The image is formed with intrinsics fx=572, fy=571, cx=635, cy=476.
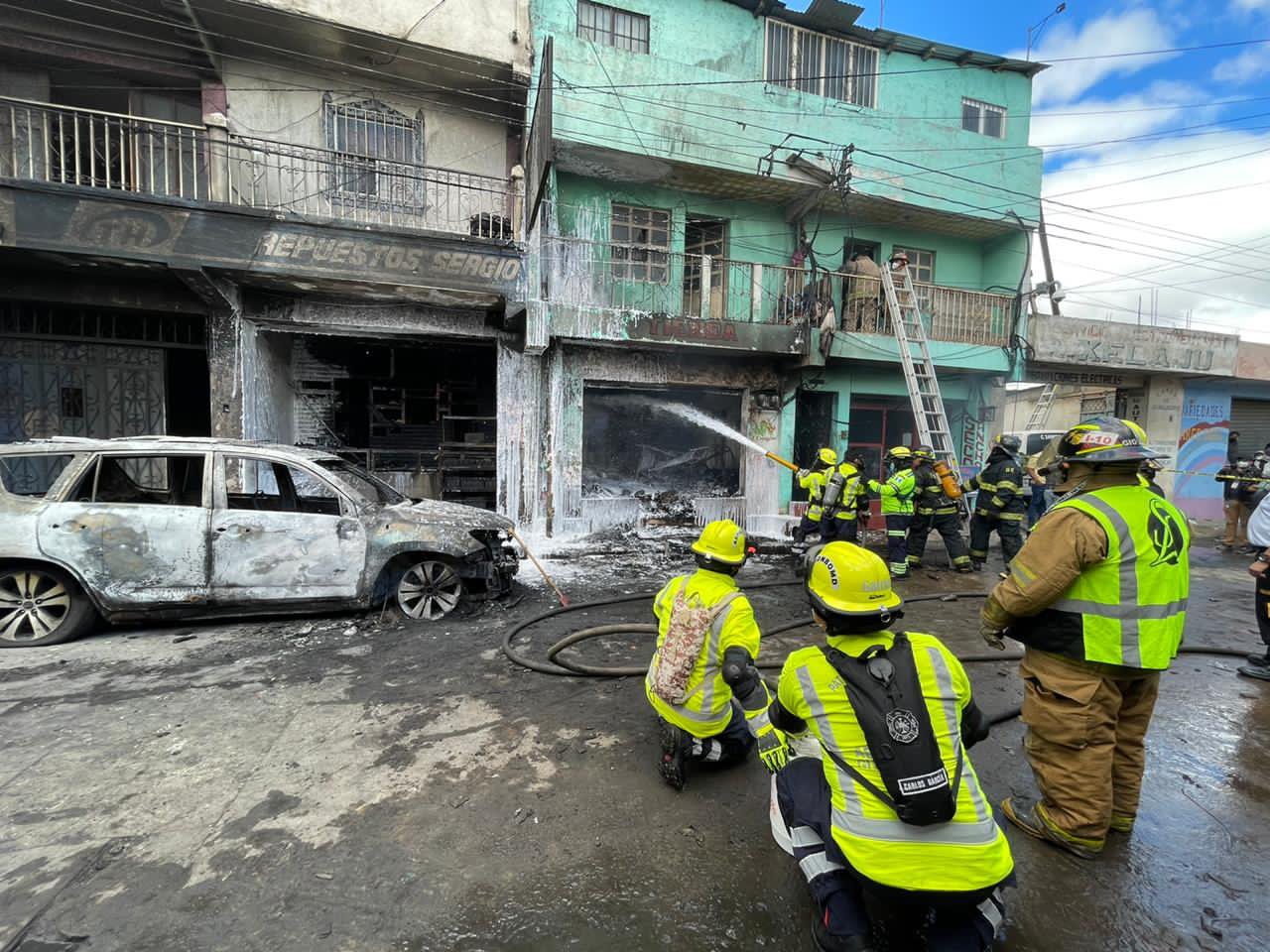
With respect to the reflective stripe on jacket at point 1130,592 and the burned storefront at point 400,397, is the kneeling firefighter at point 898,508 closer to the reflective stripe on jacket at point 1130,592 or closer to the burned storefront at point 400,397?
the reflective stripe on jacket at point 1130,592

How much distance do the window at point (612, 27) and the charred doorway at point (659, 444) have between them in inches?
235

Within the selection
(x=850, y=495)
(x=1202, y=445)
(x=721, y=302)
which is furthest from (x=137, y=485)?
(x=1202, y=445)

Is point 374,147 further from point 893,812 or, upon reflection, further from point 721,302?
point 893,812

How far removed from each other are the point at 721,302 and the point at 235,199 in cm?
795

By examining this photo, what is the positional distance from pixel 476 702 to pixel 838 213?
11.5m

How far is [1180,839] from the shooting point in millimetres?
2582

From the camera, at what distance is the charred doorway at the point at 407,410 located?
1054 centimetres

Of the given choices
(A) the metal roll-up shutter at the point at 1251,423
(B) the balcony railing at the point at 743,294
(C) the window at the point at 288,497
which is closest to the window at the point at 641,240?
(B) the balcony railing at the point at 743,294

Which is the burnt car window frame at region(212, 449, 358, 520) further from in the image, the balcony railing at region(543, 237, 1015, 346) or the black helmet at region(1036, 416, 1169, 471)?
the balcony railing at region(543, 237, 1015, 346)

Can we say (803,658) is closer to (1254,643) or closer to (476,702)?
(476,702)

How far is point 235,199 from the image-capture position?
819 cm

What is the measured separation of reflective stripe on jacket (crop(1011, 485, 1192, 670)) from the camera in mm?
2240

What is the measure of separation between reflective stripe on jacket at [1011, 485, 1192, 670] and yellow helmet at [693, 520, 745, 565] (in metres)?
1.34

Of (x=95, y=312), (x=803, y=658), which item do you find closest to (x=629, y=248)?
(x=95, y=312)
